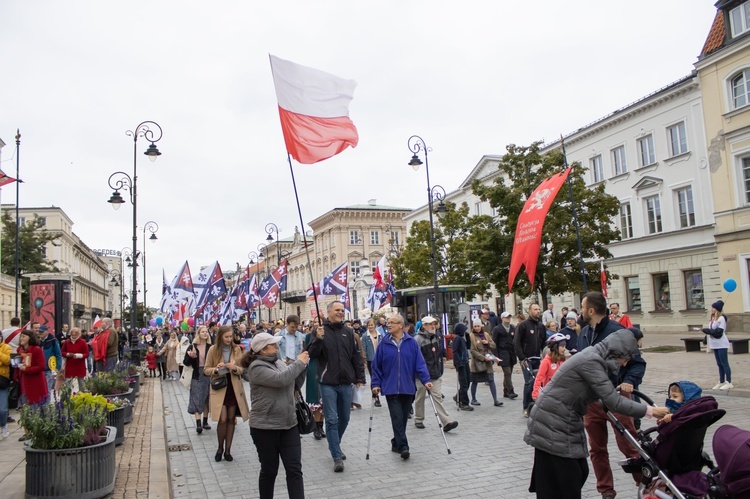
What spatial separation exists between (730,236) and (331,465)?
27232mm

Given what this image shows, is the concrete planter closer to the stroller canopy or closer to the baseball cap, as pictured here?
the baseball cap

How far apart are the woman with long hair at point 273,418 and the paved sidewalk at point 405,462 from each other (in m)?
1.23

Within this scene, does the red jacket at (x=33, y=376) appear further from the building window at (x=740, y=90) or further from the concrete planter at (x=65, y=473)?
the building window at (x=740, y=90)

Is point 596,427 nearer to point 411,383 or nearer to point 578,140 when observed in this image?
point 411,383

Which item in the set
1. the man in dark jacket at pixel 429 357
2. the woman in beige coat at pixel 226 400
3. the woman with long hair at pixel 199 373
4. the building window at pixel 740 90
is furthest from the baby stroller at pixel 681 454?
the building window at pixel 740 90

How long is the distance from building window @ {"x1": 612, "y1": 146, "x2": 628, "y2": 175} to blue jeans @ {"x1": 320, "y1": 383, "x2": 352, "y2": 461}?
35.7 metres

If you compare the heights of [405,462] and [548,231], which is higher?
[548,231]

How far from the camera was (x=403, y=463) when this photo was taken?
8.20 m

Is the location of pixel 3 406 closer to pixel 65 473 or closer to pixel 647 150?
pixel 65 473

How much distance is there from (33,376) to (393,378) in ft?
20.1

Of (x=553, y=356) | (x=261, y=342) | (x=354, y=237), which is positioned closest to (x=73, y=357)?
(x=261, y=342)

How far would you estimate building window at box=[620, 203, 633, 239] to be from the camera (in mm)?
39531

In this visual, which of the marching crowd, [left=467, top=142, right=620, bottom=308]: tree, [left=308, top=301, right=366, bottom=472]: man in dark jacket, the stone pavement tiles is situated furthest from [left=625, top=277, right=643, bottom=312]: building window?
[left=308, top=301, right=366, bottom=472]: man in dark jacket

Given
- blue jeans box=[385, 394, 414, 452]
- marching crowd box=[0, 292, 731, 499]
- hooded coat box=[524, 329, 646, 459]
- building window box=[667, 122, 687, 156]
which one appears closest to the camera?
hooded coat box=[524, 329, 646, 459]
